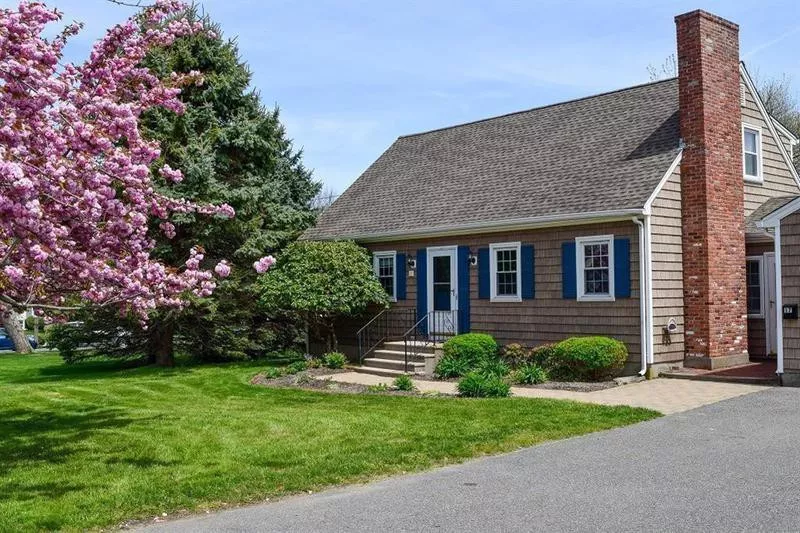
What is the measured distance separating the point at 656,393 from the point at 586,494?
6.61 m

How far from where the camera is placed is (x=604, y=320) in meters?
15.3

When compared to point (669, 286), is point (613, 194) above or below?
above

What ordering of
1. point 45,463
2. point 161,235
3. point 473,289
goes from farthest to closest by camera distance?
Result: point 161,235 → point 473,289 → point 45,463

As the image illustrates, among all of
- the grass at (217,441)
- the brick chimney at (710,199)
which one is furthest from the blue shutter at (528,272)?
the grass at (217,441)

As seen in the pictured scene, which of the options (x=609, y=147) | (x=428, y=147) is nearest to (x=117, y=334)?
(x=428, y=147)

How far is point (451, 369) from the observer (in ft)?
51.9

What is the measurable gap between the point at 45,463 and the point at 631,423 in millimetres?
6949

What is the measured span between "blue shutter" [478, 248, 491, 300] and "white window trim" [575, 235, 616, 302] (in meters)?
2.30

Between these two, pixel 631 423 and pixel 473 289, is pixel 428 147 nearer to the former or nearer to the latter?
pixel 473 289

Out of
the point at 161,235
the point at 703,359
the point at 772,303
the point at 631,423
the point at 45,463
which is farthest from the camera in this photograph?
the point at 161,235

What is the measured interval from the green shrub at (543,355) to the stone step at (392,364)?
244 cm

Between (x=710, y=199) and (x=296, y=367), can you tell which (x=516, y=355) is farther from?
(x=296, y=367)

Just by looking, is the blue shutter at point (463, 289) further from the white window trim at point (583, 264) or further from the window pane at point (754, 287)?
the window pane at point (754, 287)

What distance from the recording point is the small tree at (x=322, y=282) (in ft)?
60.2
